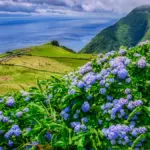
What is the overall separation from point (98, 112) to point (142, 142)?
43.9 inches

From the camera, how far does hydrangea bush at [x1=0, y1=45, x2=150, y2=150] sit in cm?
660

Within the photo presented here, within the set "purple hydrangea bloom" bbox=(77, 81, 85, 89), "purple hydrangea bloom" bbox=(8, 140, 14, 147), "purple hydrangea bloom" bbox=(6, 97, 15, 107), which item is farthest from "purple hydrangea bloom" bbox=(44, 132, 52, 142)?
"purple hydrangea bloom" bbox=(6, 97, 15, 107)

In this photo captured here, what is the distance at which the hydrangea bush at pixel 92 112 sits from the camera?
660 cm

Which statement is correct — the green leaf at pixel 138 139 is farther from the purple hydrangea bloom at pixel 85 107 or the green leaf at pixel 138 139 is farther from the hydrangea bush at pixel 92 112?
the purple hydrangea bloom at pixel 85 107

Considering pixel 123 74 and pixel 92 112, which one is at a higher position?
pixel 123 74

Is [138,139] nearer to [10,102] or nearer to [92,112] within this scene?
[92,112]

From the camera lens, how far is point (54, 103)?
8180 millimetres

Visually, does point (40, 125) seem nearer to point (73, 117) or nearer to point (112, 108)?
point (73, 117)

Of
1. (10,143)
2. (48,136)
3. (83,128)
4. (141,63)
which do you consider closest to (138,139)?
(83,128)

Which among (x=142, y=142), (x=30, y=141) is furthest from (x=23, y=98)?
(x=142, y=142)

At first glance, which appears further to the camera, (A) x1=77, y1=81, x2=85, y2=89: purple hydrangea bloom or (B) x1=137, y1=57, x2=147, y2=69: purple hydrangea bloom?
(A) x1=77, y1=81, x2=85, y2=89: purple hydrangea bloom

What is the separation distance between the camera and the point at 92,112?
23.9ft

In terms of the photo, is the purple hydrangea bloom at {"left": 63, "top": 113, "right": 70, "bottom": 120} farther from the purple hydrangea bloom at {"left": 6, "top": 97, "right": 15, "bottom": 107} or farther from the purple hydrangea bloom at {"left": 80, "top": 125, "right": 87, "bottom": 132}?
the purple hydrangea bloom at {"left": 6, "top": 97, "right": 15, "bottom": 107}

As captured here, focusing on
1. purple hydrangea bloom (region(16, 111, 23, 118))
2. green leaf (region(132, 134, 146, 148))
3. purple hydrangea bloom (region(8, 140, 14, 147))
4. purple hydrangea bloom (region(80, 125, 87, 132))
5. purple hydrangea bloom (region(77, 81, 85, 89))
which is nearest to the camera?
green leaf (region(132, 134, 146, 148))
